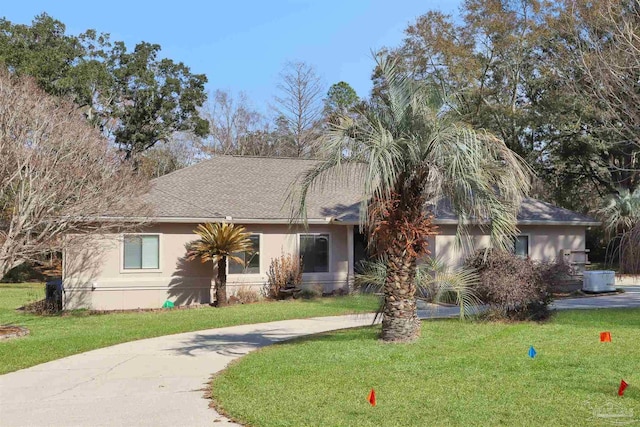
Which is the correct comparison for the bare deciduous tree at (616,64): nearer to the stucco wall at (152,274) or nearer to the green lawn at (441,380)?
the green lawn at (441,380)

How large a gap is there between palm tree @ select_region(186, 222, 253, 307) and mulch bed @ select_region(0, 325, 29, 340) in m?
5.72

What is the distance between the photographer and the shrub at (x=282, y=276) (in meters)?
20.5

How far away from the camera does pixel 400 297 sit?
1112 centimetres

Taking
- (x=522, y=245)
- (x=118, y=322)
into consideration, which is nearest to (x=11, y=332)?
(x=118, y=322)

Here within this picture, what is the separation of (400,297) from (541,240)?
14469 mm

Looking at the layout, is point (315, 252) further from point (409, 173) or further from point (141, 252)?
point (409, 173)

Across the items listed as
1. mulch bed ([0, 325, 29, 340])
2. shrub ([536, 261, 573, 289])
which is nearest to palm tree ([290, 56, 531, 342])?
shrub ([536, 261, 573, 289])

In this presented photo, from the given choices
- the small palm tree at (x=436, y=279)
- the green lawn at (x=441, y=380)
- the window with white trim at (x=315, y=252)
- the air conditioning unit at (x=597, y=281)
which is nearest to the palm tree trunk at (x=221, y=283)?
the window with white trim at (x=315, y=252)

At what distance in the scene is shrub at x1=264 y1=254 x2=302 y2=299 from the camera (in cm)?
2048

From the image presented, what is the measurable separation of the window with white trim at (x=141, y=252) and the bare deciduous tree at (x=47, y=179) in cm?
165

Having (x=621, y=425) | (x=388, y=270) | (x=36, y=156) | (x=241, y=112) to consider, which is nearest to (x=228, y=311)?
(x=36, y=156)

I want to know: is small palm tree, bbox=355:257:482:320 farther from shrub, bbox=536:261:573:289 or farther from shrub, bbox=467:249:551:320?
shrub, bbox=536:261:573:289

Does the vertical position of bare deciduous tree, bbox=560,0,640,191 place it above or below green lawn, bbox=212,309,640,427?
above

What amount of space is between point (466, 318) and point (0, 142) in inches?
440
